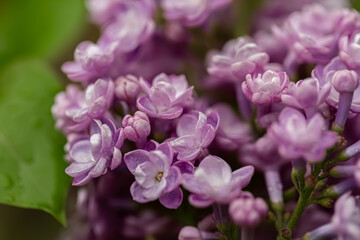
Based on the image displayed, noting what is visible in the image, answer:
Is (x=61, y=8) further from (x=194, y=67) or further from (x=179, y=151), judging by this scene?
(x=179, y=151)

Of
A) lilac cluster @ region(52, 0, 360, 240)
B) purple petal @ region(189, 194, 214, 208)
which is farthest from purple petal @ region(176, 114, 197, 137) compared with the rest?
purple petal @ region(189, 194, 214, 208)

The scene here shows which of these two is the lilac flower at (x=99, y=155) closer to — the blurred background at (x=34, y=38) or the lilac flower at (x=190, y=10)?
the lilac flower at (x=190, y=10)

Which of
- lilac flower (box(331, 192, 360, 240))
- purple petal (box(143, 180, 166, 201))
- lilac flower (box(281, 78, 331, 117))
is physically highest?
lilac flower (box(281, 78, 331, 117))

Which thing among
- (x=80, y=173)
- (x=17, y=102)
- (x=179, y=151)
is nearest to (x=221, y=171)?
(x=179, y=151)

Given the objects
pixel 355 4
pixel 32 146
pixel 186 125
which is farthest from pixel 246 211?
pixel 355 4

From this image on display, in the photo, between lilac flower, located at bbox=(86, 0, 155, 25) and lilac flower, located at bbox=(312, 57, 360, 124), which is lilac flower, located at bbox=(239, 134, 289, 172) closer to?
lilac flower, located at bbox=(312, 57, 360, 124)

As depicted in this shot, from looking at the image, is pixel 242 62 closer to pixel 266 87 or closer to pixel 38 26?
pixel 266 87
